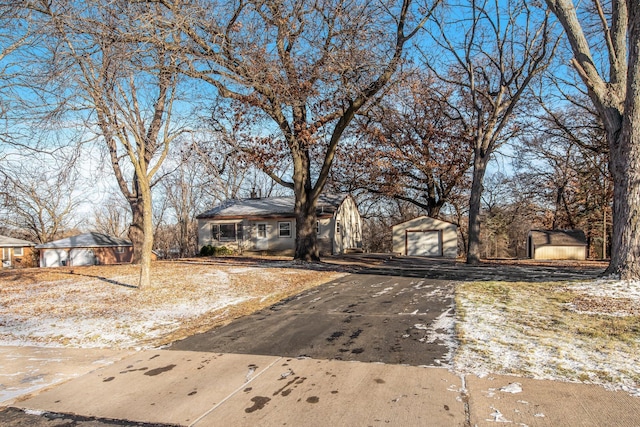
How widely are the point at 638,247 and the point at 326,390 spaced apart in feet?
25.7

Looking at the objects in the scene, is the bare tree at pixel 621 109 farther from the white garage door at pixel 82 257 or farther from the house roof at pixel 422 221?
the white garage door at pixel 82 257

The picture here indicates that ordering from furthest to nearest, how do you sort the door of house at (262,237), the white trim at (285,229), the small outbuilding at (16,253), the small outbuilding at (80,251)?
the small outbuilding at (16,253), the small outbuilding at (80,251), the door of house at (262,237), the white trim at (285,229)

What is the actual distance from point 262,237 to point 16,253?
89.5 ft

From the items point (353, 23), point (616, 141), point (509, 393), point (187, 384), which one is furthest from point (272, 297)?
point (353, 23)

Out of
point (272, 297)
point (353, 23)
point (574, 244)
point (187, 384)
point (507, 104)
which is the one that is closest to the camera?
point (187, 384)

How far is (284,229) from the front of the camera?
87.1ft

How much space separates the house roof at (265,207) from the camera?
26.1 meters

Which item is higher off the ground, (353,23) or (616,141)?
→ (353,23)

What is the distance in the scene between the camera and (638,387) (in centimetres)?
349

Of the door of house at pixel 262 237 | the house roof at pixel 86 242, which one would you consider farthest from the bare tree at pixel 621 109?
the house roof at pixel 86 242

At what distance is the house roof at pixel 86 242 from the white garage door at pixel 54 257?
0.52 meters

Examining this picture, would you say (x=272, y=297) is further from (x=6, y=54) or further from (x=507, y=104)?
(x=507, y=104)

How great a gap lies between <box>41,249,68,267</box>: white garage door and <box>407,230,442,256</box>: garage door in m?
28.6

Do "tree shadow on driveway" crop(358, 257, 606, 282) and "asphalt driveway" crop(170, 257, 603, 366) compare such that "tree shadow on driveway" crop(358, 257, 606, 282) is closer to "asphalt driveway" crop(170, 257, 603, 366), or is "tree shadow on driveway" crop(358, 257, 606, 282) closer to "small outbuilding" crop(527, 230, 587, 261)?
"asphalt driveway" crop(170, 257, 603, 366)
